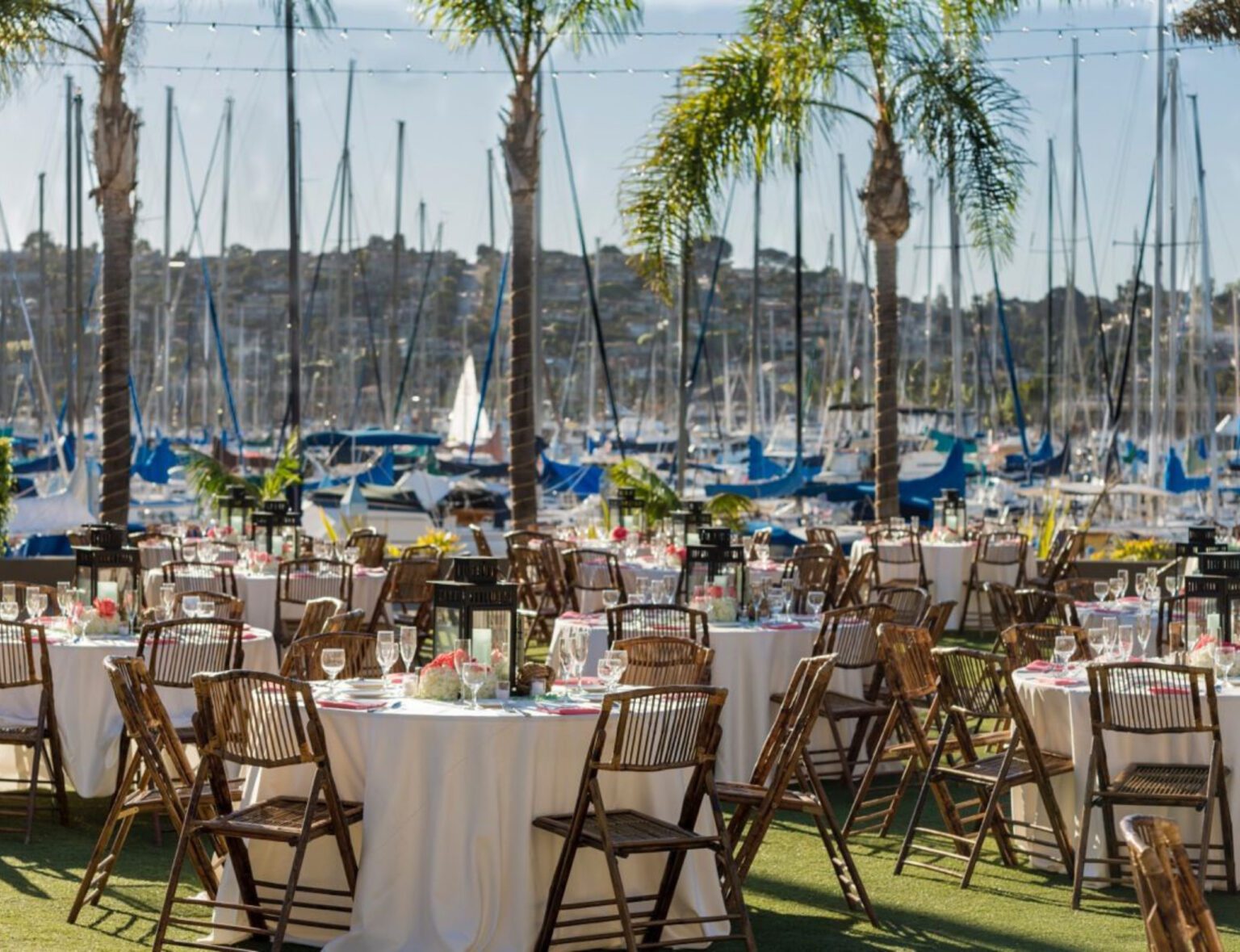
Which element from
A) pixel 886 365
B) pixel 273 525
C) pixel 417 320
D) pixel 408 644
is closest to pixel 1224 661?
pixel 408 644

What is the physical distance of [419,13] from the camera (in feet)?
60.5

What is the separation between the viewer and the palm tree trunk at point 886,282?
19922 mm

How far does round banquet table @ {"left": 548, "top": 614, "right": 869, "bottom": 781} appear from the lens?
33.8ft

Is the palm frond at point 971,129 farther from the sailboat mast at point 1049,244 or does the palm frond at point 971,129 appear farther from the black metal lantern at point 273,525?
the sailboat mast at point 1049,244

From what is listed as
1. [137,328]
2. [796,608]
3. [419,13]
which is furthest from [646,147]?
[137,328]

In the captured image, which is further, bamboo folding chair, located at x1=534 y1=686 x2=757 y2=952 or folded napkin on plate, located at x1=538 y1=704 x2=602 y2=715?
folded napkin on plate, located at x1=538 y1=704 x2=602 y2=715

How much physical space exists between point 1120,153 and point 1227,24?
13034 mm

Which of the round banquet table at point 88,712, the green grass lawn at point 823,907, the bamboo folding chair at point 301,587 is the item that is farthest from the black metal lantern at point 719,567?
the round banquet table at point 88,712

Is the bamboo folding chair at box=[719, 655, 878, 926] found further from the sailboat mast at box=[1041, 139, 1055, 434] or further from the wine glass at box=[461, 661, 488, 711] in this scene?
the sailboat mast at box=[1041, 139, 1055, 434]

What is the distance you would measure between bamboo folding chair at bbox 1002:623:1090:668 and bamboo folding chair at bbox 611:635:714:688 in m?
1.44

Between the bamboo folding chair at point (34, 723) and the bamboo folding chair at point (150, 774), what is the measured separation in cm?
125

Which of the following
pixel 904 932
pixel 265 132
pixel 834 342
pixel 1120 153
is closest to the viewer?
pixel 904 932

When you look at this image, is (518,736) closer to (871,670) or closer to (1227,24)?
(871,670)

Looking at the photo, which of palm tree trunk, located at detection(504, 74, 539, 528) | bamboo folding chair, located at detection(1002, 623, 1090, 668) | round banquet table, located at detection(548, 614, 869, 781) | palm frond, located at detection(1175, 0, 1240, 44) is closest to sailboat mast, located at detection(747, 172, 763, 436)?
palm frond, located at detection(1175, 0, 1240, 44)
